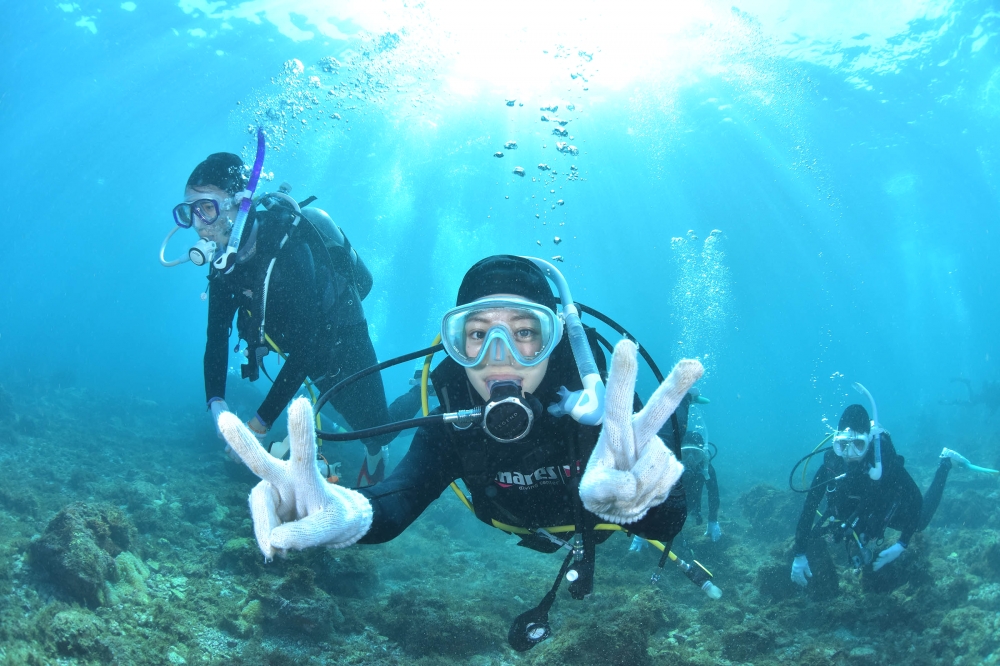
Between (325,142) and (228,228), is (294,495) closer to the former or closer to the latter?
A: (228,228)

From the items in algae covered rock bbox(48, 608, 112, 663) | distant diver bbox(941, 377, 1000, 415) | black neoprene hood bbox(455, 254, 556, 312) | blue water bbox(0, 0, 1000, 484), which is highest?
blue water bbox(0, 0, 1000, 484)

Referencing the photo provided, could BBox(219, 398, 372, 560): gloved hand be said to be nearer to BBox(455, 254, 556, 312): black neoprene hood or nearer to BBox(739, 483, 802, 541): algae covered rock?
BBox(455, 254, 556, 312): black neoprene hood

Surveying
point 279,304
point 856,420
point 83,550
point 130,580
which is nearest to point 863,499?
point 856,420

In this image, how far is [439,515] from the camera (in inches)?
535

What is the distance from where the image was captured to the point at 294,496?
5.34ft

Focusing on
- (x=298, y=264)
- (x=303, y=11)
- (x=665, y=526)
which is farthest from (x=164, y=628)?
(x=303, y=11)

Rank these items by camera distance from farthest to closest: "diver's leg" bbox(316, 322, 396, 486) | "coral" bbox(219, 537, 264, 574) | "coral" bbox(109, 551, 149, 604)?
"coral" bbox(219, 537, 264, 574) → "diver's leg" bbox(316, 322, 396, 486) → "coral" bbox(109, 551, 149, 604)

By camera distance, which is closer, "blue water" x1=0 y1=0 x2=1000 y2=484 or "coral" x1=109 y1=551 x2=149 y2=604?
"coral" x1=109 y1=551 x2=149 y2=604

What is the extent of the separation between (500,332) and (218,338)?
373cm

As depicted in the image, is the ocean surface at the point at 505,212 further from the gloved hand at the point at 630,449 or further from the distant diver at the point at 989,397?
the gloved hand at the point at 630,449

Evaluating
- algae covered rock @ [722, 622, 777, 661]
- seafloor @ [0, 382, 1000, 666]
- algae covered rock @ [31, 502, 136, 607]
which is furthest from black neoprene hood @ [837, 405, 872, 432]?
algae covered rock @ [31, 502, 136, 607]

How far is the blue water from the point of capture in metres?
21.5

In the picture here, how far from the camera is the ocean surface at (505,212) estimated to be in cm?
580

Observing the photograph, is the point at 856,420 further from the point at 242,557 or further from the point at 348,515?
the point at 242,557
